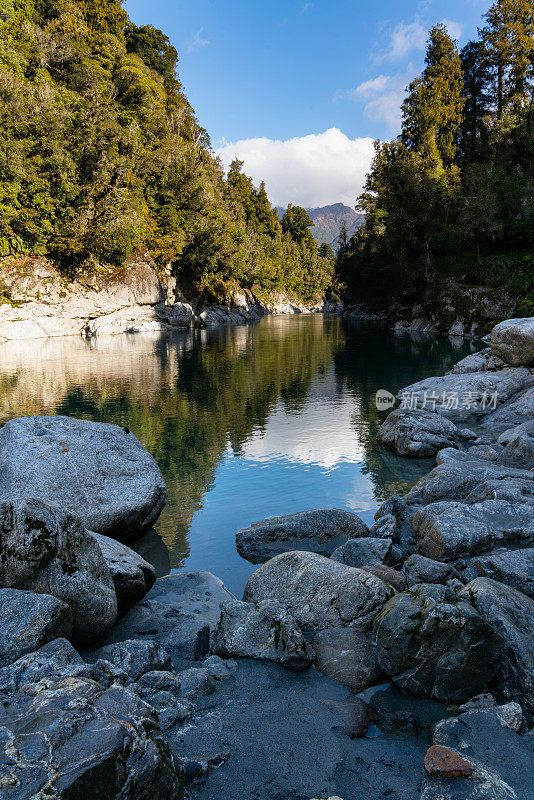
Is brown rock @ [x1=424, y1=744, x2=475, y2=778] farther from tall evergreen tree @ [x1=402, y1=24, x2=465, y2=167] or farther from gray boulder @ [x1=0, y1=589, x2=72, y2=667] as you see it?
tall evergreen tree @ [x1=402, y1=24, x2=465, y2=167]

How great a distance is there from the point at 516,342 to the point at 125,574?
1879cm

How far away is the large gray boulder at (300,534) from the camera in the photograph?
8.39 metres

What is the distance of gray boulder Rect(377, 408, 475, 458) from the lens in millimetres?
13648

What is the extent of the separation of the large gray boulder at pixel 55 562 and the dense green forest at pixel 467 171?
40.0 metres

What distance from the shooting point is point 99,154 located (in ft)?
152

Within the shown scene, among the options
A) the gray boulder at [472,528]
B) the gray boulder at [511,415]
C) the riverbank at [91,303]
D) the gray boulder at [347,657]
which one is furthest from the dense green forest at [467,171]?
the gray boulder at [347,657]

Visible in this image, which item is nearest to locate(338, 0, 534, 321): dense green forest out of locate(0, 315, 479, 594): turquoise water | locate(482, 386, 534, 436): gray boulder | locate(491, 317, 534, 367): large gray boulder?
locate(0, 315, 479, 594): turquoise water

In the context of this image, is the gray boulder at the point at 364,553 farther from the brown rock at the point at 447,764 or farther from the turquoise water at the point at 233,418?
the brown rock at the point at 447,764

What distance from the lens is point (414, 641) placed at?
Answer: 466cm

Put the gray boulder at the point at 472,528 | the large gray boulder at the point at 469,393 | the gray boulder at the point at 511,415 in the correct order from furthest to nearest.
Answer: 1. the large gray boulder at the point at 469,393
2. the gray boulder at the point at 511,415
3. the gray boulder at the point at 472,528

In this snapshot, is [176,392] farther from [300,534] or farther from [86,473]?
[300,534]

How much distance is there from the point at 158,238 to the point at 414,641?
2332 inches

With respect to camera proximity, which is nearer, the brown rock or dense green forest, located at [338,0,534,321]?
the brown rock

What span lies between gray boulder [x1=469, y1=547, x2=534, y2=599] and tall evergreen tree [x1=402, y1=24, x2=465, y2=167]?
196 feet
